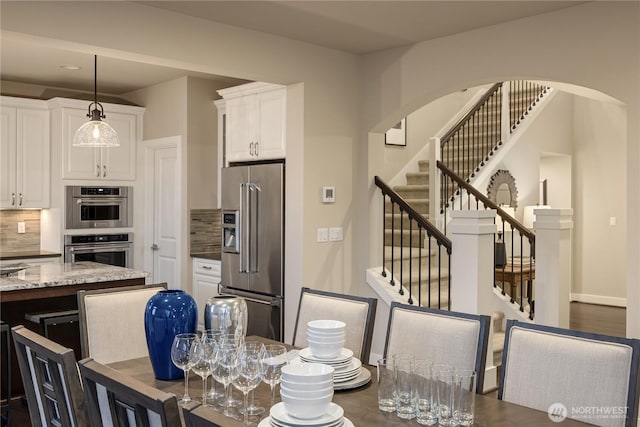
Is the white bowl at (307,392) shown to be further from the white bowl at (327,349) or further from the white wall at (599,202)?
the white wall at (599,202)

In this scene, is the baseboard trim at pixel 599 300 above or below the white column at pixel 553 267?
below

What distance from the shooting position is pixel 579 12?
380 cm

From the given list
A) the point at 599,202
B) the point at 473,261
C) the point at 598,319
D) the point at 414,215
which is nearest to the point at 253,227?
the point at 414,215

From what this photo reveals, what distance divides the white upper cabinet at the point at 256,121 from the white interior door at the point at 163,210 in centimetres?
117

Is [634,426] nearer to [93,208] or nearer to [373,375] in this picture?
[373,375]

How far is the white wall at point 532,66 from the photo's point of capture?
3574 millimetres

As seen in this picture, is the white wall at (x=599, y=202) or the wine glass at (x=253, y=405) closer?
the wine glass at (x=253, y=405)

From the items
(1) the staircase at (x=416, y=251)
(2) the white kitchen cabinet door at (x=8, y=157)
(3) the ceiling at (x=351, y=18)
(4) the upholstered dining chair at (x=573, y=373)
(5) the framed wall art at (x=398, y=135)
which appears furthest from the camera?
(5) the framed wall art at (x=398, y=135)

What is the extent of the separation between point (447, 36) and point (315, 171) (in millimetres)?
1464

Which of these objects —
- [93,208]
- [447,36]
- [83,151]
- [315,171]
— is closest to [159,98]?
[83,151]

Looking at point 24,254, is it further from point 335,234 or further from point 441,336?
point 441,336

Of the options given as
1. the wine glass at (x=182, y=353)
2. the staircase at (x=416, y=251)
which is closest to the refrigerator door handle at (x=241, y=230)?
the staircase at (x=416, y=251)

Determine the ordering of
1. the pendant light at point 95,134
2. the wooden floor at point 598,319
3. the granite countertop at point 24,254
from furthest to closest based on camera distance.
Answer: the wooden floor at point 598,319
the granite countertop at point 24,254
the pendant light at point 95,134

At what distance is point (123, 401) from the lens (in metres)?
1.38
